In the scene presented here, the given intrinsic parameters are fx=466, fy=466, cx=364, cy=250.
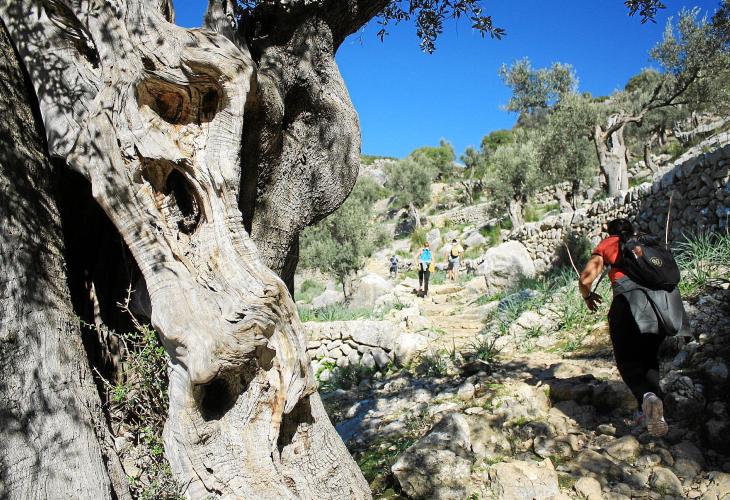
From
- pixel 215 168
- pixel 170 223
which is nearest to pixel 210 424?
pixel 170 223

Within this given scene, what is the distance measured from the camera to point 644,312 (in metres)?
3.46

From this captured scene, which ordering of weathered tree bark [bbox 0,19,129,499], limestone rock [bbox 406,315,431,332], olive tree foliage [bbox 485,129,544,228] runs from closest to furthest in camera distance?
1. weathered tree bark [bbox 0,19,129,499]
2. limestone rock [bbox 406,315,431,332]
3. olive tree foliage [bbox 485,129,544,228]

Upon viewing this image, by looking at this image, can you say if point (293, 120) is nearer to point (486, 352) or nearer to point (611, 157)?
point (486, 352)

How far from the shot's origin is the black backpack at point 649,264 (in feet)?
11.4

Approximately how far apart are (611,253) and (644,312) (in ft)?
1.85

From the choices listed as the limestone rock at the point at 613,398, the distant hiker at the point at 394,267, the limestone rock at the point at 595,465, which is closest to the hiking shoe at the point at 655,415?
the limestone rock at the point at 595,465

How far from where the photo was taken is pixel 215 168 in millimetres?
2574

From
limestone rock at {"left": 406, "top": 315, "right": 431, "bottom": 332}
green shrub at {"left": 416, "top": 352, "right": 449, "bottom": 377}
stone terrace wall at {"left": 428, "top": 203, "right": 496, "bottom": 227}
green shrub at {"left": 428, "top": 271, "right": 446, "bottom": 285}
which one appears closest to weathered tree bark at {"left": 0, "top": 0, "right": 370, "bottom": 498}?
green shrub at {"left": 416, "top": 352, "right": 449, "bottom": 377}

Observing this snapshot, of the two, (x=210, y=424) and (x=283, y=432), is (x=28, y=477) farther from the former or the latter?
(x=283, y=432)

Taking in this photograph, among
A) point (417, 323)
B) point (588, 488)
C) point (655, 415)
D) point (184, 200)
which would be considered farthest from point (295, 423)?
point (417, 323)

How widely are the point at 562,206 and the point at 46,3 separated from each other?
2194cm

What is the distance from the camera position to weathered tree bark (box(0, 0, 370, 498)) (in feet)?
7.51

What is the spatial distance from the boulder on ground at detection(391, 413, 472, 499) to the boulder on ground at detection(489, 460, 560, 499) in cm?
21

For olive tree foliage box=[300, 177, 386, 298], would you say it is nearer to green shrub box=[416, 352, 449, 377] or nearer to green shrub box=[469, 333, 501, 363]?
green shrub box=[416, 352, 449, 377]
